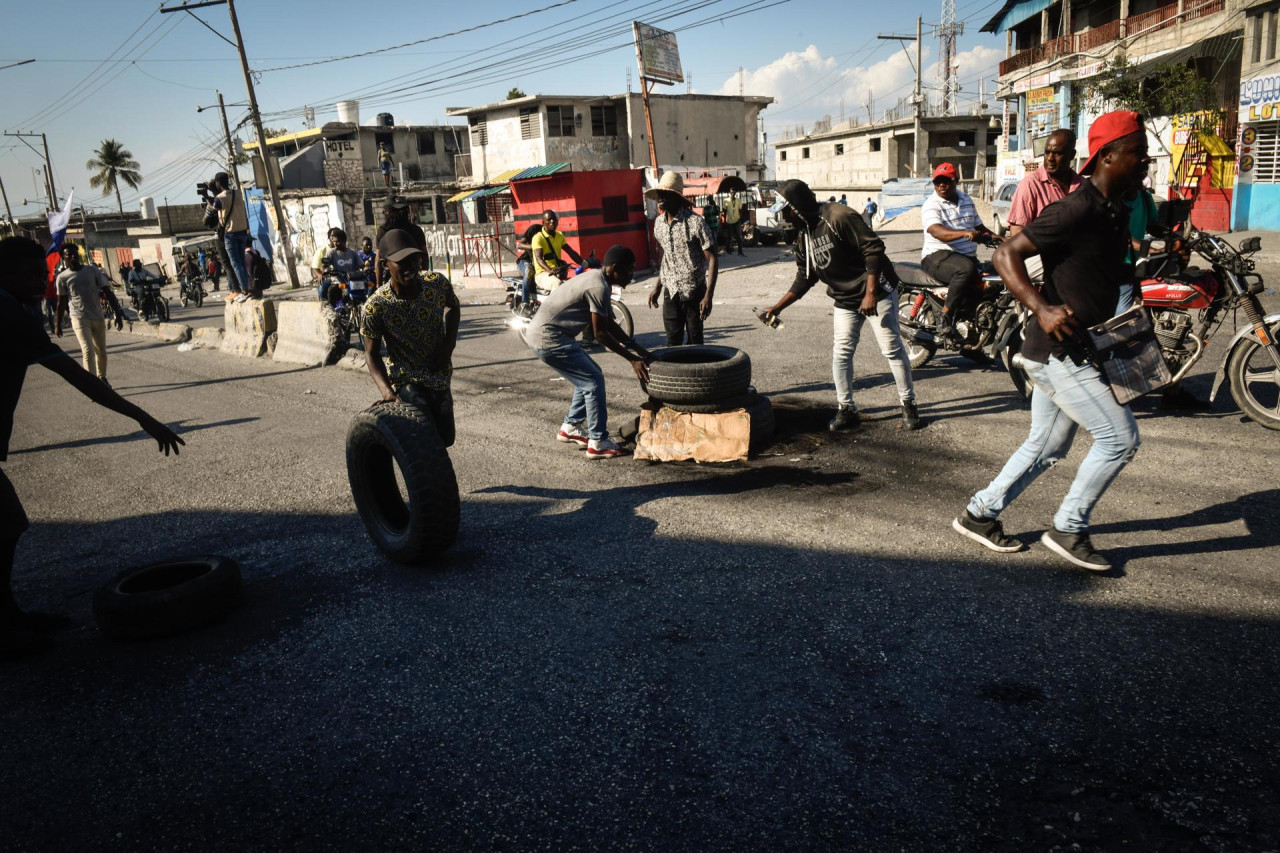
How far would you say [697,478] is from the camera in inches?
232

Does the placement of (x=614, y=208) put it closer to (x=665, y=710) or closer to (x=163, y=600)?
(x=163, y=600)

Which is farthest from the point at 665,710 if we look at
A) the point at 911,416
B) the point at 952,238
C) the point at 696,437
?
the point at 952,238

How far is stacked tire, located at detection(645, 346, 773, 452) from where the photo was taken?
632 centimetres

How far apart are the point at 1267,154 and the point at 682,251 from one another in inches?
930

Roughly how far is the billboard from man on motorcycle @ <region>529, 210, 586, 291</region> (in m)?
23.3

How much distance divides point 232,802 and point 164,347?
1668 centimetres

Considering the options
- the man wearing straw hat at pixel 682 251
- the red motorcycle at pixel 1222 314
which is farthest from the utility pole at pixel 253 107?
the red motorcycle at pixel 1222 314

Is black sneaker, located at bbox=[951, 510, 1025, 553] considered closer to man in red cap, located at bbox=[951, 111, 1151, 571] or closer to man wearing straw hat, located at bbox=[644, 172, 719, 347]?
man in red cap, located at bbox=[951, 111, 1151, 571]

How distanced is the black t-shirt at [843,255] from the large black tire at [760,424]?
102 cm

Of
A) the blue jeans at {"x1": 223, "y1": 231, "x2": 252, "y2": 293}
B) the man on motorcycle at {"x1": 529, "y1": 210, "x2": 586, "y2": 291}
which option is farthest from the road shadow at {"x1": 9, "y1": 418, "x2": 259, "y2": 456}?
the blue jeans at {"x1": 223, "y1": 231, "x2": 252, "y2": 293}

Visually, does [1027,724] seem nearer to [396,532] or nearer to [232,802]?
[232,802]

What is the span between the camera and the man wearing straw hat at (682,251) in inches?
306

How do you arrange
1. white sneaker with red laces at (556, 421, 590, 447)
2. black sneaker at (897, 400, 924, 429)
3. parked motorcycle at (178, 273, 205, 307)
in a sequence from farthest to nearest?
parked motorcycle at (178, 273, 205, 307), white sneaker with red laces at (556, 421, 590, 447), black sneaker at (897, 400, 924, 429)

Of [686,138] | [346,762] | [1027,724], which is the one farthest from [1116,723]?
[686,138]
